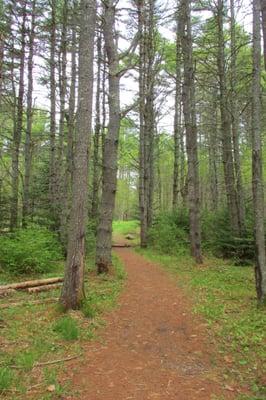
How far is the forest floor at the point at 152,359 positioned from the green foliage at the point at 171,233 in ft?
27.0

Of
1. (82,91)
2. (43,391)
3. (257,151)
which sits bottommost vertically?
(43,391)

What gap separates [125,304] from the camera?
768 cm

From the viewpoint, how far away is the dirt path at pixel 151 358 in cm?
424

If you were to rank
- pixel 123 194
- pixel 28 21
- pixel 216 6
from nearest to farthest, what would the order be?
pixel 216 6, pixel 28 21, pixel 123 194

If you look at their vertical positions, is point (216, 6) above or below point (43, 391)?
above

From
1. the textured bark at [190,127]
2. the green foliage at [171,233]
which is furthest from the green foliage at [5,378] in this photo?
the green foliage at [171,233]

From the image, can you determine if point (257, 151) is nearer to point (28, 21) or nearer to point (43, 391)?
point (43, 391)

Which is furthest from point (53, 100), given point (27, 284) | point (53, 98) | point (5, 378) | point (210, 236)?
point (5, 378)

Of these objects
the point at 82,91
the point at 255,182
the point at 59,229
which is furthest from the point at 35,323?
the point at 59,229

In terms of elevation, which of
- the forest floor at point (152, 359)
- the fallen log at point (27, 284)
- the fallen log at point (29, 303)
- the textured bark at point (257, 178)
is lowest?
the forest floor at point (152, 359)

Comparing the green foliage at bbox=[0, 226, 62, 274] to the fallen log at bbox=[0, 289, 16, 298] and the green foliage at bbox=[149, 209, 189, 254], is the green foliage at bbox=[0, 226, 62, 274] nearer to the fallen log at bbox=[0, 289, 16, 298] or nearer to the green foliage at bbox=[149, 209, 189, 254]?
the fallen log at bbox=[0, 289, 16, 298]

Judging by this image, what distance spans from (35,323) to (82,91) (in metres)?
4.17

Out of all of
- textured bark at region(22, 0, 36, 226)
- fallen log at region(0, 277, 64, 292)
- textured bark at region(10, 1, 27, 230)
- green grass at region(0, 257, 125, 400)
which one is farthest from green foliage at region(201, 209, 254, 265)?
textured bark at region(10, 1, 27, 230)

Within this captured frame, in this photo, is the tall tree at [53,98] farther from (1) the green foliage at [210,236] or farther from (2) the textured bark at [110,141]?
(1) the green foliage at [210,236]
